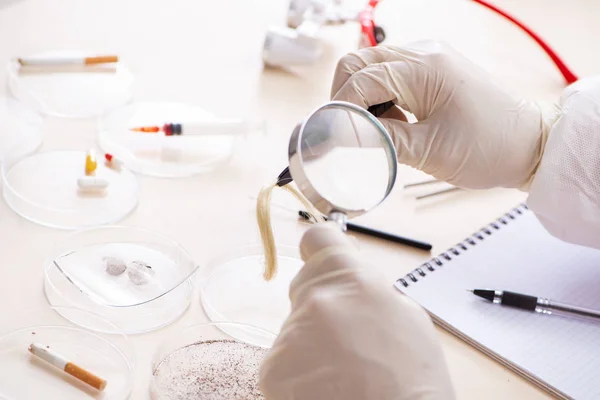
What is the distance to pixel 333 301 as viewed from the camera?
2.84 ft

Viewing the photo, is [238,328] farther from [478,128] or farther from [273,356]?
[478,128]

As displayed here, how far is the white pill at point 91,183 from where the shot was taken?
130 centimetres

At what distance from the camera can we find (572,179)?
4.25 feet

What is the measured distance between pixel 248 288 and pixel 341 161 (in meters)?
0.33

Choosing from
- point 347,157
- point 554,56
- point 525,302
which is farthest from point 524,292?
point 554,56

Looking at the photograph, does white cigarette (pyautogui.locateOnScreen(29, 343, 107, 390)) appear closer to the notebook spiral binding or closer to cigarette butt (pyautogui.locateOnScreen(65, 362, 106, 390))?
cigarette butt (pyautogui.locateOnScreen(65, 362, 106, 390))

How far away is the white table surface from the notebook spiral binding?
2cm

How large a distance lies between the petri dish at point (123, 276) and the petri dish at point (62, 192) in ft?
0.23

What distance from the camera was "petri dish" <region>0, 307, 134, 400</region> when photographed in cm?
96

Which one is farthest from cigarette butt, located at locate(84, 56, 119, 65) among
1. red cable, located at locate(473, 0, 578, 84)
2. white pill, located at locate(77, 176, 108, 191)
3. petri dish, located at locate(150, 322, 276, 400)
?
red cable, located at locate(473, 0, 578, 84)

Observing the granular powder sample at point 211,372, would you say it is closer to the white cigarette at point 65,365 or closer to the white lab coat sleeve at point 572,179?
the white cigarette at point 65,365

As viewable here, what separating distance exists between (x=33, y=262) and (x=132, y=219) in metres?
0.20

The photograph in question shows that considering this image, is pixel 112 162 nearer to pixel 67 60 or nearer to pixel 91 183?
pixel 91 183

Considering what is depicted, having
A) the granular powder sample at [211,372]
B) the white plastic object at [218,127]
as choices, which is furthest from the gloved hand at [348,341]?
the white plastic object at [218,127]
